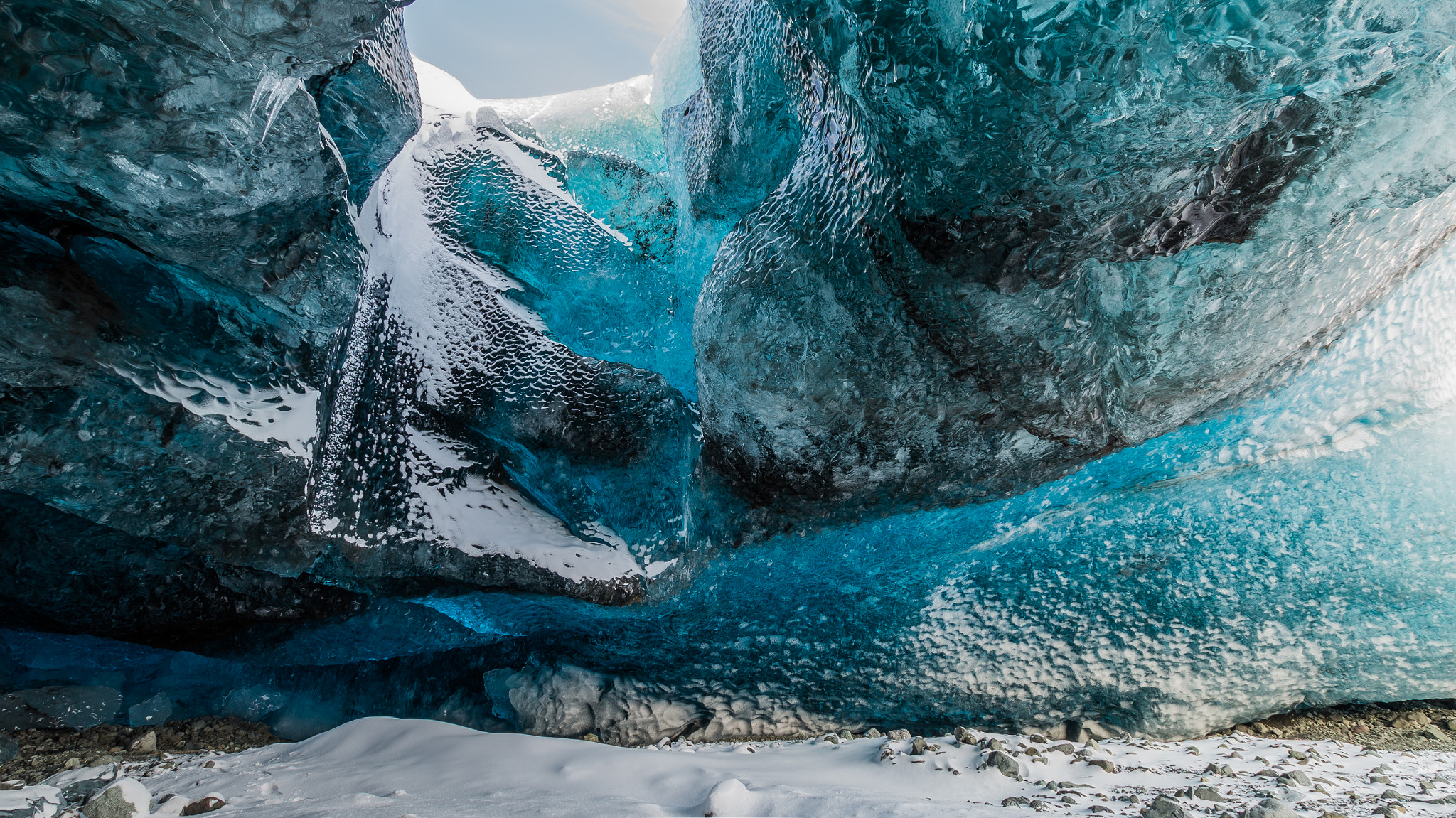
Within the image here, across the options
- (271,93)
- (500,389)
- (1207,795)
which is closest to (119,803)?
(500,389)

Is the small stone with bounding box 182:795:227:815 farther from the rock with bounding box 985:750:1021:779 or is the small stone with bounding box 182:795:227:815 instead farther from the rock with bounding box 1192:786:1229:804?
the rock with bounding box 1192:786:1229:804

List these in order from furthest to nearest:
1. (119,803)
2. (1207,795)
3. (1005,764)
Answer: (1005,764) < (119,803) < (1207,795)

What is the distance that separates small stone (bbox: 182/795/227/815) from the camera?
66.5 inches

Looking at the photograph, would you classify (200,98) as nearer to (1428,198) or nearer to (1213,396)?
(1213,396)

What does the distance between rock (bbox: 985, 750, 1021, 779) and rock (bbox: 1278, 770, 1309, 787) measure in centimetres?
63

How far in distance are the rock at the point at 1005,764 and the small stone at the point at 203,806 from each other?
206 centimetres

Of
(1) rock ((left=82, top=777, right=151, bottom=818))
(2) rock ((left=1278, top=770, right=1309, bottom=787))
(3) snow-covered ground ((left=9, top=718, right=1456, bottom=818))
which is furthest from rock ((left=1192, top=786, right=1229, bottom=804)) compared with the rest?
(1) rock ((left=82, top=777, right=151, bottom=818))

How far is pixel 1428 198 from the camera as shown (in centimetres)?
177

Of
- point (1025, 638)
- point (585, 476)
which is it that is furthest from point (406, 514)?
point (1025, 638)

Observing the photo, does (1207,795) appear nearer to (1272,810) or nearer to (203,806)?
(1272,810)

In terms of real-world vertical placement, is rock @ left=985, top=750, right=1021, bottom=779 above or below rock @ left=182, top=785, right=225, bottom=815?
above

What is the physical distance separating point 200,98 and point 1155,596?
3.08 metres

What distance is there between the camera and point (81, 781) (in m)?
2.04

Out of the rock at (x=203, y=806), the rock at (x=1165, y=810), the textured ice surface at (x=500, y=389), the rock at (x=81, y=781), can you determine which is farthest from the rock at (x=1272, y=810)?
the rock at (x=81, y=781)
